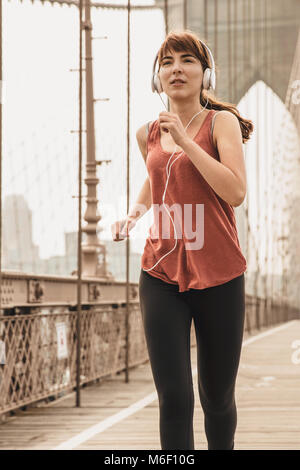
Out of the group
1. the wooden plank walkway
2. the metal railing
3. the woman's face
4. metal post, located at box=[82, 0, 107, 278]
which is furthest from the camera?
metal post, located at box=[82, 0, 107, 278]

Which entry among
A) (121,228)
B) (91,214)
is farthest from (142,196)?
(91,214)

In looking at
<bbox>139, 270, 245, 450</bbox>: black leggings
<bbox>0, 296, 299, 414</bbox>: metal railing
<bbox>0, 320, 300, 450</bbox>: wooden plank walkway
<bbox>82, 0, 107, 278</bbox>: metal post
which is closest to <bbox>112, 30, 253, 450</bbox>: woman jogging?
<bbox>139, 270, 245, 450</bbox>: black leggings

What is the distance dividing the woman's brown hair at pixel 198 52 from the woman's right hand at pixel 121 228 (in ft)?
0.84

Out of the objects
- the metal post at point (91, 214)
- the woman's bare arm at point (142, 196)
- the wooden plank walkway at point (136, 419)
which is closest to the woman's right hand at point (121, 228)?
the woman's bare arm at point (142, 196)

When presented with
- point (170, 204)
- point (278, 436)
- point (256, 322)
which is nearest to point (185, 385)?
point (170, 204)

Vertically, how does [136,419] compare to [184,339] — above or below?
below

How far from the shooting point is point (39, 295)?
4824 mm

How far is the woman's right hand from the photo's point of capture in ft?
5.98

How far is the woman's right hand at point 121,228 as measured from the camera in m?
1.82

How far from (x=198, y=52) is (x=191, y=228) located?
1.10ft

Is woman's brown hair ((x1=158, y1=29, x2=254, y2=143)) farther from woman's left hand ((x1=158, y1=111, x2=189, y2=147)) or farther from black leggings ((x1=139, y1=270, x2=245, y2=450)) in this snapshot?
black leggings ((x1=139, y1=270, x2=245, y2=450))

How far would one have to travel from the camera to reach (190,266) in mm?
1721

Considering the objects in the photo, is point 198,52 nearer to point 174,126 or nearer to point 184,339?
point 174,126

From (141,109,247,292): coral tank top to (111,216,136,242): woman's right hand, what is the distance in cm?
8
